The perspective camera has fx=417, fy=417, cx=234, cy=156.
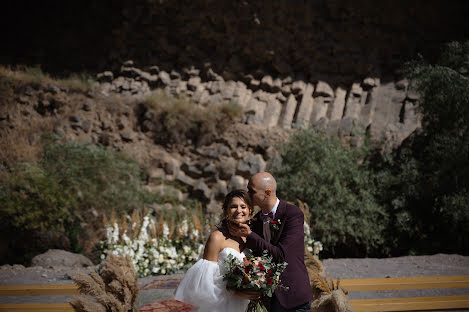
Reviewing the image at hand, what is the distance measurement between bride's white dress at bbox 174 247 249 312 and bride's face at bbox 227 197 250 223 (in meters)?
0.21

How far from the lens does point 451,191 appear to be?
8422 mm

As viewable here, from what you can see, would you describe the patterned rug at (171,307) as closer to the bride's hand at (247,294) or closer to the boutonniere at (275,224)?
the bride's hand at (247,294)

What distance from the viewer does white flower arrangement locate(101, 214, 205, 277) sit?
7246mm

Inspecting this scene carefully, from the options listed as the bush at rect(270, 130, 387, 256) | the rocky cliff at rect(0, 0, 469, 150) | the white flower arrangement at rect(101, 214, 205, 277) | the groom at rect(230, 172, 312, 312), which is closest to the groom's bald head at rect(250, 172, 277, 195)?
the groom at rect(230, 172, 312, 312)

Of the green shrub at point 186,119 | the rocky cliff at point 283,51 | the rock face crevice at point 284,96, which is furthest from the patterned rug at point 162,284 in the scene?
the rocky cliff at point 283,51

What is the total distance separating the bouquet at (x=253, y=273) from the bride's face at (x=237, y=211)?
26 centimetres

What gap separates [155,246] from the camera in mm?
7461

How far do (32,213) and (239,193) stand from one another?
6925mm

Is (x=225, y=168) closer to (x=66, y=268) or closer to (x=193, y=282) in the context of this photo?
(x=66, y=268)

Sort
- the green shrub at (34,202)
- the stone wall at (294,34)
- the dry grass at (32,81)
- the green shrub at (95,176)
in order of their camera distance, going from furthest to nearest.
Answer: the stone wall at (294,34) → the dry grass at (32,81) → the green shrub at (95,176) → the green shrub at (34,202)

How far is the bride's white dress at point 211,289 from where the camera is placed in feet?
9.18

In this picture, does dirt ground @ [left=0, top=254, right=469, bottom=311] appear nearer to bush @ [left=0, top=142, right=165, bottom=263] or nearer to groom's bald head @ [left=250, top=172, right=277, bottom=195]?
bush @ [left=0, top=142, right=165, bottom=263]

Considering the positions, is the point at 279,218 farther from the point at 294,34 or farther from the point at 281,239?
the point at 294,34

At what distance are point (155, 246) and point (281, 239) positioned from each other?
4968 millimetres
